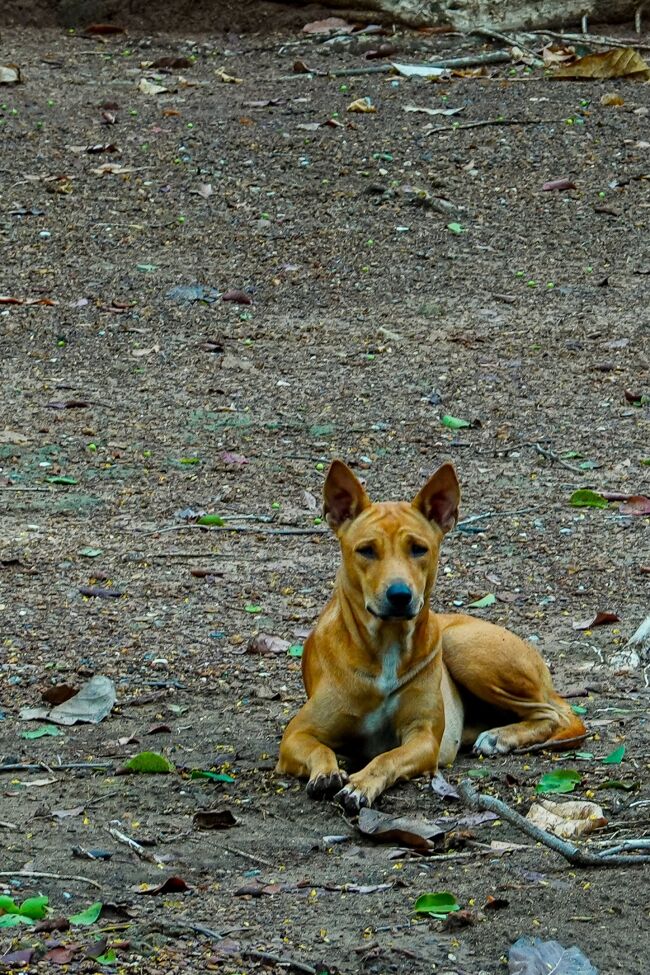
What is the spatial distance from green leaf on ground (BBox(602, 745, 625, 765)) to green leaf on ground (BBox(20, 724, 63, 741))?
205cm

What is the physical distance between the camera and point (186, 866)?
477 cm

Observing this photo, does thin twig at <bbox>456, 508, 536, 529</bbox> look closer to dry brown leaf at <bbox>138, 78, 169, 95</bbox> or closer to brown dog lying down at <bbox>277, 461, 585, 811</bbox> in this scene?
brown dog lying down at <bbox>277, 461, 585, 811</bbox>

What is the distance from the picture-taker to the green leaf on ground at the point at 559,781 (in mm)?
5477

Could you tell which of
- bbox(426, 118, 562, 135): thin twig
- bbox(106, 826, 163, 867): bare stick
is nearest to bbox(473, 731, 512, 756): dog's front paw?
bbox(106, 826, 163, 867): bare stick

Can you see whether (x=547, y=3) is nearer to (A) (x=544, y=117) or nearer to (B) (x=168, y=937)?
(A) (x=544, y=117)

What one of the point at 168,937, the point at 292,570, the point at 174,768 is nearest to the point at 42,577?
the point at 292,570

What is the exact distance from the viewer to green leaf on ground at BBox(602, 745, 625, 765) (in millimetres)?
5688

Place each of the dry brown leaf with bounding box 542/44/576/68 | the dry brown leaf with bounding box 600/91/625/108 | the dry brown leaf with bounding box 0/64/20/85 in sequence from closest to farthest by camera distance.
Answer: the dry brown leaf with bounding box 0/64/20/85
the dry brown leaf with bounding box 600/91/625/108
the dry brown leaf with bounding box 542/44/576/68

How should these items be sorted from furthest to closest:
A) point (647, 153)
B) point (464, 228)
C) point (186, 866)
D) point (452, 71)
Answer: point (452, 71)
point (647, 153)
point (464, 228)
point (186, 866)

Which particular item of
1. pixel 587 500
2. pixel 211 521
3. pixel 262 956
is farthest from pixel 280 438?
pixel 262 956

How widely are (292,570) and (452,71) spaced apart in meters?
8.38

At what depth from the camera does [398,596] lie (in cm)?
548

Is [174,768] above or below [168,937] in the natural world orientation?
below

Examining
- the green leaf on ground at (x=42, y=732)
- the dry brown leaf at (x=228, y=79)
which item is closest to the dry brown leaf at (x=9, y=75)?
the dry brown leaf at (x=228, y=79)
